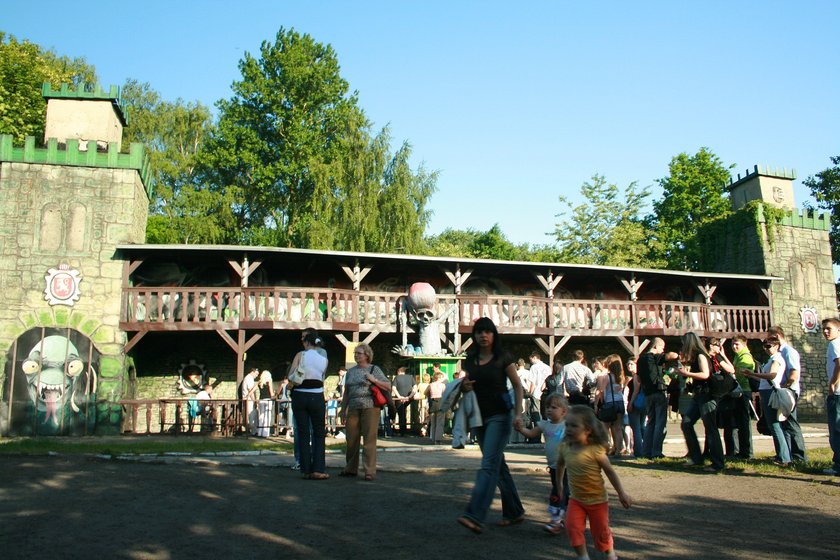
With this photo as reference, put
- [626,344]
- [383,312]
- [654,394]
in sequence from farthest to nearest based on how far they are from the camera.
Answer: [626,344] < [383,312] < [654,394]

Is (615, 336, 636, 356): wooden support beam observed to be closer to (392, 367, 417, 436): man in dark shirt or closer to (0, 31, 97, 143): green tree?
(392, 367, 417, 436): man in dark shirt

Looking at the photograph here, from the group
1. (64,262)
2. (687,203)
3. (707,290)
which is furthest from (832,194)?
(64,262)

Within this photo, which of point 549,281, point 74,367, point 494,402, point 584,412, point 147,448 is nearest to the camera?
point 584,412

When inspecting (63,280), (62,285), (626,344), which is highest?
(63,280)

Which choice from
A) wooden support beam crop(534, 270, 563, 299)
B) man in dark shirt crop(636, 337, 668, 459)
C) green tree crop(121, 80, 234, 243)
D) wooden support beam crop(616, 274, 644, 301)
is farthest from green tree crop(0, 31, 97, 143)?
man in dark shirt crop(636, 337, 668, 459)

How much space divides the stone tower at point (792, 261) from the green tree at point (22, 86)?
24.4m

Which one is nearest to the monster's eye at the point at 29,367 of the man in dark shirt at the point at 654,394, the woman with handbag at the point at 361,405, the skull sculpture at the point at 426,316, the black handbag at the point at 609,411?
the skull sculpture at the point at 426,316

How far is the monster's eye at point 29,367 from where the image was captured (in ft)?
56.7

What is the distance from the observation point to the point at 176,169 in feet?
108

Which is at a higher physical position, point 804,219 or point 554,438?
point 804,219

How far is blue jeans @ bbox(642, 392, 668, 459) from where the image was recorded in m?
9.23

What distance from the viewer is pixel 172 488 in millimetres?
6961

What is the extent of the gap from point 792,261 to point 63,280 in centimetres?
2326

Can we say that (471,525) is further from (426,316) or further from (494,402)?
(426,316)
